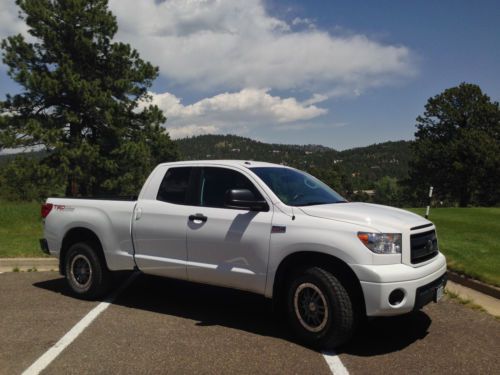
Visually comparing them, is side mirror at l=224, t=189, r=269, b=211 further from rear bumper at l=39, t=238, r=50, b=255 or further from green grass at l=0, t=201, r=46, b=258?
green grass at l=0, t=201, r=46, b=258

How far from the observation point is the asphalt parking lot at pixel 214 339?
417cm

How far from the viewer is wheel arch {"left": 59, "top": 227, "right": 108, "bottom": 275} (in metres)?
6.49

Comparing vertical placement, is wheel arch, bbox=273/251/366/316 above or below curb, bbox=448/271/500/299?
above

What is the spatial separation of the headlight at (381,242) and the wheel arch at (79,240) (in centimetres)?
378

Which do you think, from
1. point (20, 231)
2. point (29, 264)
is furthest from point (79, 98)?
point (29, 264)

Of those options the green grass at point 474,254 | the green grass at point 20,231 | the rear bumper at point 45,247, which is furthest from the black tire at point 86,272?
the green grass at point 474,254

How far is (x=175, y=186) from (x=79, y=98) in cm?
2322

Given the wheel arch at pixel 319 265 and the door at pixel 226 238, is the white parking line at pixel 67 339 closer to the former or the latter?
the door at pixel 226 238

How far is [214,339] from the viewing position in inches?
191

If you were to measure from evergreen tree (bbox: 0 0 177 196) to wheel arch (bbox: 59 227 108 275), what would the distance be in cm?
2033

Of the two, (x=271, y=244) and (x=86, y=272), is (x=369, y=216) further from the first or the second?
(x=86, y=272)

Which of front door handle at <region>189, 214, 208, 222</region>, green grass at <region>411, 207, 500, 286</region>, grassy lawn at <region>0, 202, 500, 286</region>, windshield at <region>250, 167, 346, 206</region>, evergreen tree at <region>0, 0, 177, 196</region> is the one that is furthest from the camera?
evergreen tree at <region>0, 0, 177, 196</region>

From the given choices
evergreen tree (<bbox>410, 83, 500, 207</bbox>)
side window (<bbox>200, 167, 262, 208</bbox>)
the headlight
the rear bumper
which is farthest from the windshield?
evergreen tree (<bbox>410, 83, 500, 207</bbox>)

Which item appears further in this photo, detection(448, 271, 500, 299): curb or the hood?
detection(448, 271, 500, 299): curb
